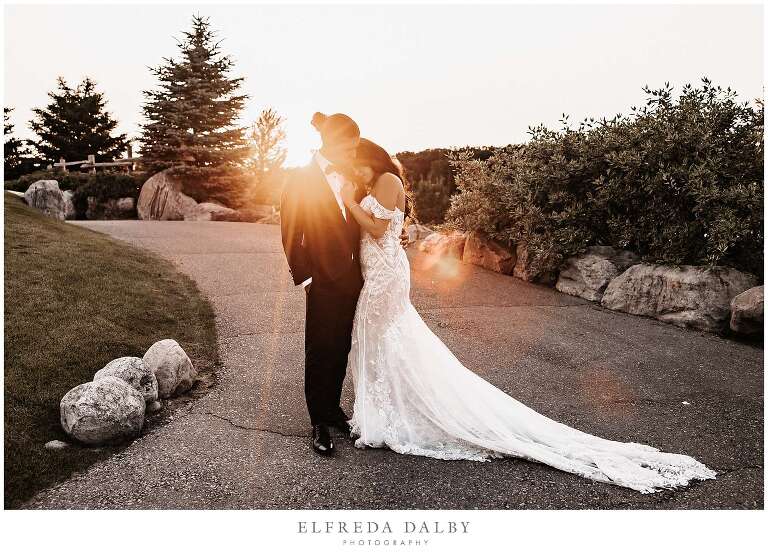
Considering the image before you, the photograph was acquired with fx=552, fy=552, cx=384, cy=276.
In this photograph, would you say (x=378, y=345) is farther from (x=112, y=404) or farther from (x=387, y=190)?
(x=112, y=404)

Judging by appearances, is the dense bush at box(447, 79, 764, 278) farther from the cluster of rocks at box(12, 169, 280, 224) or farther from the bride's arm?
the cluster of rocks at box(12, 169, 280, 224)

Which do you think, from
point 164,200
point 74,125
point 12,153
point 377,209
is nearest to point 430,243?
point 377,209

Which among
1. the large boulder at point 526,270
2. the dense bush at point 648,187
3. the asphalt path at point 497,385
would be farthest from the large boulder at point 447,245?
the asphalt path at point 497,385

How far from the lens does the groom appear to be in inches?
136

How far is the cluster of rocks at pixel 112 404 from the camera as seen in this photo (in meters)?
3.45

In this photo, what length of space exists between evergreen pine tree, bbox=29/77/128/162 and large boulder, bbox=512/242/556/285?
21.9 meters

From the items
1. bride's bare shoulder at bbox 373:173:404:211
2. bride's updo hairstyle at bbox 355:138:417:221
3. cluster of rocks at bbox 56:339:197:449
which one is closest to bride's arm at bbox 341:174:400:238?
bride's bare shoulder at bbox 373:173:404:211

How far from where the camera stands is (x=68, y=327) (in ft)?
16.6

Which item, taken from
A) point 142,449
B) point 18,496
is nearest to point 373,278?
point 142,449

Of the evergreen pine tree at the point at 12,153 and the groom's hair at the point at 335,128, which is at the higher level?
the evergreen pine tree at the point at 12,153

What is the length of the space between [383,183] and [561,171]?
5.56m

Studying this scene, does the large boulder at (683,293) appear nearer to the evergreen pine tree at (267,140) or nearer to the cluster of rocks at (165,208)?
the cluster of rocks at (165,208)

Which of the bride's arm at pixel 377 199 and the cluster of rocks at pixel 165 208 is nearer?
the bride's arm at pixel 377 199

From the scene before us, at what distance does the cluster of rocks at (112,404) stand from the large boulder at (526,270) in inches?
245
